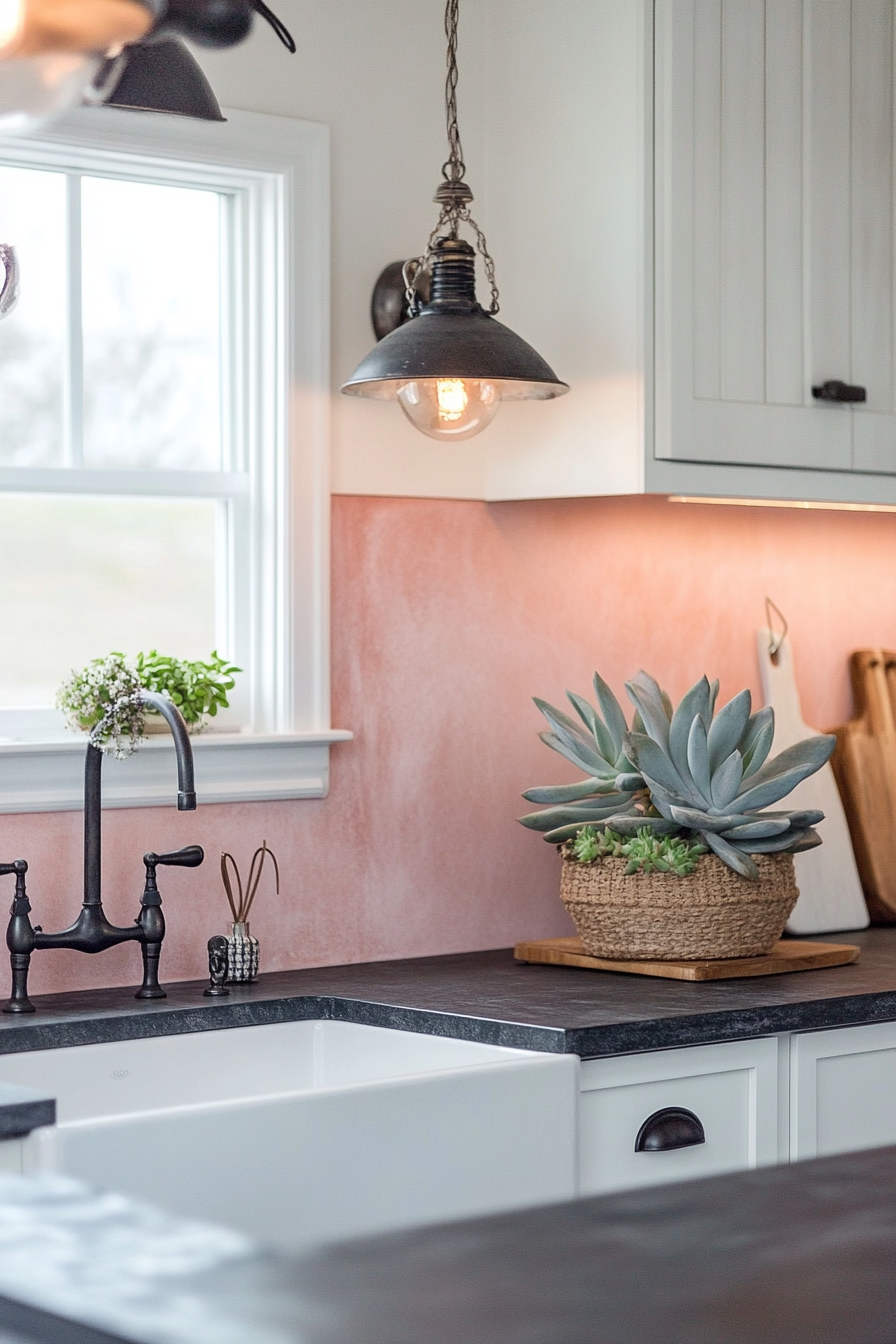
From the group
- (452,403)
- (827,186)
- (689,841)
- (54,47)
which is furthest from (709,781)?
(54,47)

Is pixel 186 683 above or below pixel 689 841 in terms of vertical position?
above

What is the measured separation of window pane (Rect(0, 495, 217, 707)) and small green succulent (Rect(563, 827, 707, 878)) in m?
0.66

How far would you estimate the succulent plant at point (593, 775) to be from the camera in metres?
2.48

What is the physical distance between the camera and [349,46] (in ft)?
8.71

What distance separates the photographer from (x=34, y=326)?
246cm

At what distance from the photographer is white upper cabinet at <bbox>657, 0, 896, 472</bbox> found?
2.48 metres

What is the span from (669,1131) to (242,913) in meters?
0.73

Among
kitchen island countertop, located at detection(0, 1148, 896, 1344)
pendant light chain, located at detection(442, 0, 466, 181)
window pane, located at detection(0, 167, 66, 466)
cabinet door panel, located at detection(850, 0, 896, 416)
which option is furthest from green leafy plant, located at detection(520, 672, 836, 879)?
kitchen island countertop, located at detection(0, 1148, 896, 1344)

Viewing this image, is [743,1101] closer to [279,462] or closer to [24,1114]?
[24,1114]

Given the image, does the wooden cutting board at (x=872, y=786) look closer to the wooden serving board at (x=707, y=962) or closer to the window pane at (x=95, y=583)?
the wooden serving board at (x=707, y=962)

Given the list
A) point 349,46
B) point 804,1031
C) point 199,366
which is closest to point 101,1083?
point 804,1031

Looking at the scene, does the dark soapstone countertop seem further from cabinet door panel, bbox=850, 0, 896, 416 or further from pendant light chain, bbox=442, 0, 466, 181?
pendant light chain, bbox=442, 0, 466, 181

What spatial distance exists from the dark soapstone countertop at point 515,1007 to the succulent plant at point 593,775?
218 millimetres

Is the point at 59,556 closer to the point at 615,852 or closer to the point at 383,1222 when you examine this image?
the point at 615,852
